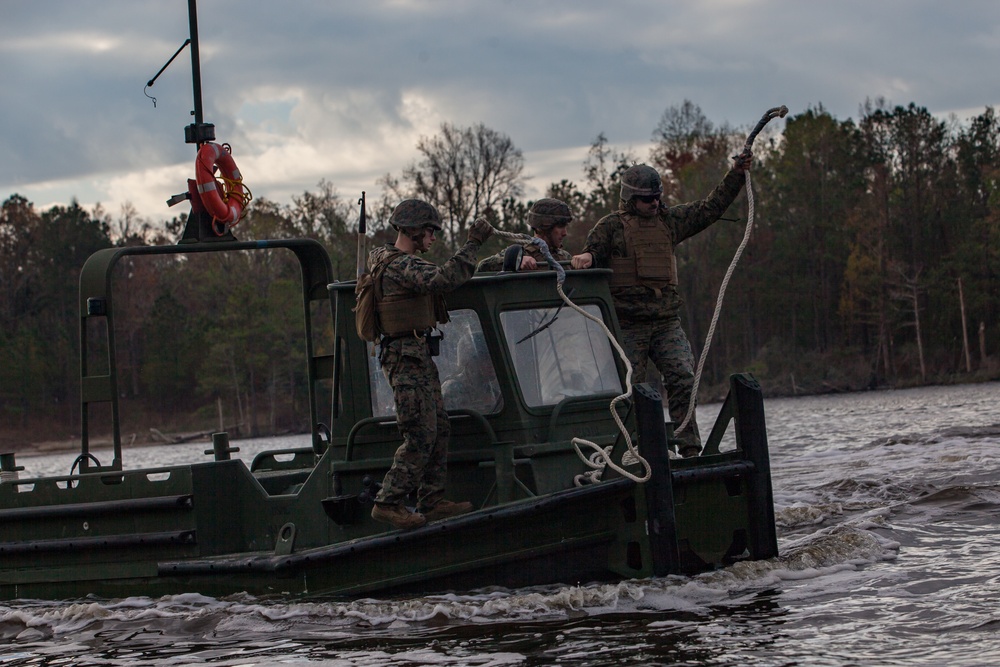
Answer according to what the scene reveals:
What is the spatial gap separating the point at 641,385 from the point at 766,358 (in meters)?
56.7

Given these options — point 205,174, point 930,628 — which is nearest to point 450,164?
point 205,174

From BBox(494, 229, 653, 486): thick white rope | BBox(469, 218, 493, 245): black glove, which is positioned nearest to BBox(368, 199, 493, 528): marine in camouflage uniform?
BBox(469, 218, 493, 245): black glove

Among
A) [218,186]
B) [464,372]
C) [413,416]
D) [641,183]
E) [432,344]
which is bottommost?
[413,416]

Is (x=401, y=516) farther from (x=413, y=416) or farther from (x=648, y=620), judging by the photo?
(x=648, y=620)

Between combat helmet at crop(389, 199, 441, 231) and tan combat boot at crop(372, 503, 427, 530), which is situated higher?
combat helmet at crop(389, 199, 441, 231)

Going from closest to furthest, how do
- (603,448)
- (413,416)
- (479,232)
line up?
(479,232), (413,416), (603,448)

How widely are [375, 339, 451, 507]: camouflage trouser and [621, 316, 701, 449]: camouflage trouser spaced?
1567 mm

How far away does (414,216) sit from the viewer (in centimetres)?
830

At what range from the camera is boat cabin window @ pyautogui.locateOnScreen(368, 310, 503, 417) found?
8.70 metres

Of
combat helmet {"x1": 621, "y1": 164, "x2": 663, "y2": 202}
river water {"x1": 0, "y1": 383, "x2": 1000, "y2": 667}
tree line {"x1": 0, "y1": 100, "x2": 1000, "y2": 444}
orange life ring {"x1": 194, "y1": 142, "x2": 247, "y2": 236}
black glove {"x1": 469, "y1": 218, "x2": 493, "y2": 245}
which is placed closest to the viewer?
river water {"x1": 0, "y1": 383, "x2": 1000, "y2": 667}

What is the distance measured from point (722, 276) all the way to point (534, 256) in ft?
188

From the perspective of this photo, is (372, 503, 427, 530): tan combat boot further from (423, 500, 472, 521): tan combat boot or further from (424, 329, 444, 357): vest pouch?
(424, 329, 444, 357): vest pouch

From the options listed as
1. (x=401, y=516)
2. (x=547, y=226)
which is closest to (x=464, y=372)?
(x=401, y=516)

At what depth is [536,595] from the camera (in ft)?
26.5
